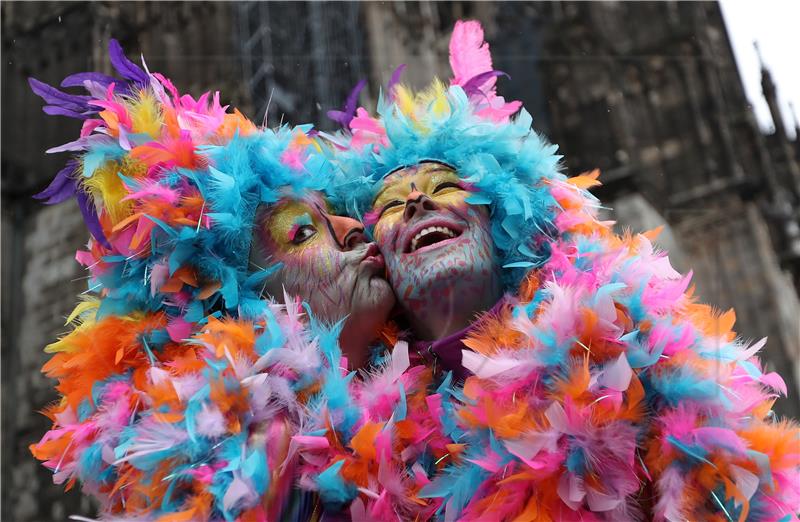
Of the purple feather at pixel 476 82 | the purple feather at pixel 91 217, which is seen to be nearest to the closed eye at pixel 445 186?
the purple feather at pixel 476 82

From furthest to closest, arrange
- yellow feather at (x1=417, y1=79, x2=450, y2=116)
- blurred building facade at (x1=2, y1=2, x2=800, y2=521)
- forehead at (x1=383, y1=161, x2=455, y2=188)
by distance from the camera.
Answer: blurred building facade at (x1=2, y1=2, x2=800, y2=521), yellow feather at (x1=417, y1=79, x2=450, y2=116), forehead at (x1=383, y1=161, x2=455, y2=188)

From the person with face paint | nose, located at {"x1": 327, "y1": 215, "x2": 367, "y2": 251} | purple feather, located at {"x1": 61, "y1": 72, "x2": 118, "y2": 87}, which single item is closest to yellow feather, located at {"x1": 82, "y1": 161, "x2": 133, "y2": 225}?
the person with face paint

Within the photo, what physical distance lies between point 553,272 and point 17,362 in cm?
408

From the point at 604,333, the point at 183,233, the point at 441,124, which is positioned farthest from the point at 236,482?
the point at 441,124

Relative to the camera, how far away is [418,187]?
2.07 metres

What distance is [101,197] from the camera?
190cm

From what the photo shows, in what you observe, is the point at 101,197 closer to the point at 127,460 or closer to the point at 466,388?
the point at 127,460

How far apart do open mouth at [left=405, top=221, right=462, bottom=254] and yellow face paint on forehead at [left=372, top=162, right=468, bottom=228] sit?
83 mm

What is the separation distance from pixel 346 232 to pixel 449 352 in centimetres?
42

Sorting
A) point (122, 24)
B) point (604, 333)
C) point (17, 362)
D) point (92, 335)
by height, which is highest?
point (122, 24)

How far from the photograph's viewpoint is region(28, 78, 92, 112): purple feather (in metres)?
1.95

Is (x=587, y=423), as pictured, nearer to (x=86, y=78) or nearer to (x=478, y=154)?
(x=478, y=154)

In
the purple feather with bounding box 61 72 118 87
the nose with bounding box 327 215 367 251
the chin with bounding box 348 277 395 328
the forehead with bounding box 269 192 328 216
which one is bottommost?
the chin with bounding box 348 277 395 328

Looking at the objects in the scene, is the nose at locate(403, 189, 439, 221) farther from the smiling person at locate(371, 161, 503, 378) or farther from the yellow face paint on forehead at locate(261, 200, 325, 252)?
the yellow face paint on forehead at locate(261, 200, 325, 252)
